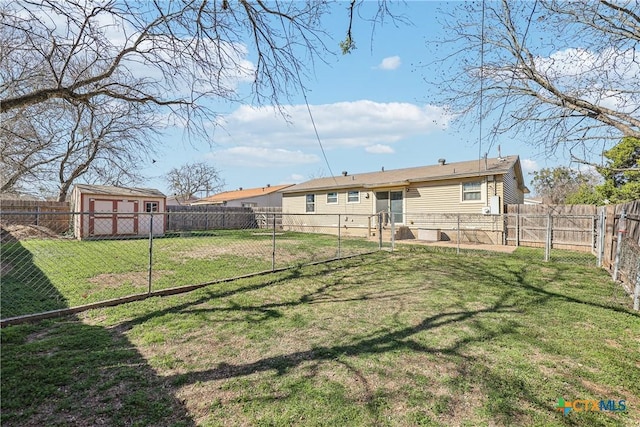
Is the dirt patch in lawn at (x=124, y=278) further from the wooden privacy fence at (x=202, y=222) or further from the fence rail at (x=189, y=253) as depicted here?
the wooden privacy fence at (x=202, y=222)

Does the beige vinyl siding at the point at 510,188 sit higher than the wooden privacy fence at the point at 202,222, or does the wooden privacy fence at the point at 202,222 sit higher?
the beige vinyl siding at the point at 510,188

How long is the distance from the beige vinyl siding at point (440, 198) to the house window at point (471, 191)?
120mm

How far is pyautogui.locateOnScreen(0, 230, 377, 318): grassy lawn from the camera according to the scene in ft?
16.7

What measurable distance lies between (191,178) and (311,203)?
29561 mm

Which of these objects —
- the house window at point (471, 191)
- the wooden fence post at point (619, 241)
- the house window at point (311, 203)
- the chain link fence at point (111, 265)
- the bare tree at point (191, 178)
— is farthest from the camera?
the bare tree at point (191, 178)

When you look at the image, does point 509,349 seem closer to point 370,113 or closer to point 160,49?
point 160,49

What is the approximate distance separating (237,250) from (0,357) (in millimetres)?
7257

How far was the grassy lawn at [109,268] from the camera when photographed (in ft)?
16.7

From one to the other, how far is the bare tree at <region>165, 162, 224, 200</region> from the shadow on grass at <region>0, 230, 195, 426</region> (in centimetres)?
4275

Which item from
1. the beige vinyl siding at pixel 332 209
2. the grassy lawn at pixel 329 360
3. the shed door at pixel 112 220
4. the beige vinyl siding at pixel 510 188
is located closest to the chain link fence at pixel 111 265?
the shed door at pixel 112 220

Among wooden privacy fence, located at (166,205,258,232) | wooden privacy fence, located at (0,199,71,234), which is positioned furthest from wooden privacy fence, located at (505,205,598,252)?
wooden privacy fence, located at (0,199,71,234)

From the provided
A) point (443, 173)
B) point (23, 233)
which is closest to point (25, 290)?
point (23, 233)

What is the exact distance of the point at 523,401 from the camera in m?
2.40

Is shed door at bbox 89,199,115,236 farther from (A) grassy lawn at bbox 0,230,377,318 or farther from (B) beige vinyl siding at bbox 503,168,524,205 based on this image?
(B) beige vinyl siding at bbox 503,168,524,205
